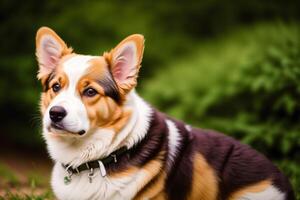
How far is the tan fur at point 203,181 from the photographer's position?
450cm

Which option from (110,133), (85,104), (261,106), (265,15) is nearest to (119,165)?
(110,133)

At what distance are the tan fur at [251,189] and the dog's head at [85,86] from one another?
1.34m

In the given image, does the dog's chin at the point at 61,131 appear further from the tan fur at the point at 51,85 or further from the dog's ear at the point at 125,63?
the dog's ear at the point at 125,63

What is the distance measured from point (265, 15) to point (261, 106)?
6.39 m

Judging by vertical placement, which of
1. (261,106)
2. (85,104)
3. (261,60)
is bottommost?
(261,106)

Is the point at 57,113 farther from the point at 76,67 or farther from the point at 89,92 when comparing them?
the point at 76,67

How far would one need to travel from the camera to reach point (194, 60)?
36.1 feet

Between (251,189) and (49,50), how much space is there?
2.44m

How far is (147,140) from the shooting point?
4465 mm

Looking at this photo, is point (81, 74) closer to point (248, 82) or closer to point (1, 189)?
point (1, 189)

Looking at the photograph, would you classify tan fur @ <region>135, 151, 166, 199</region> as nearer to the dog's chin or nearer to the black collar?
the black collar

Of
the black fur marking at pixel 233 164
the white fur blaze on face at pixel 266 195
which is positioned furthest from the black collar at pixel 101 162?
the white fur blaze on face at pixel 266 195

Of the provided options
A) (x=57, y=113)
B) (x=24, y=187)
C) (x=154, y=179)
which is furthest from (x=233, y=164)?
(x=24, y=187)

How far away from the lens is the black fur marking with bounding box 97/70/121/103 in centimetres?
432
